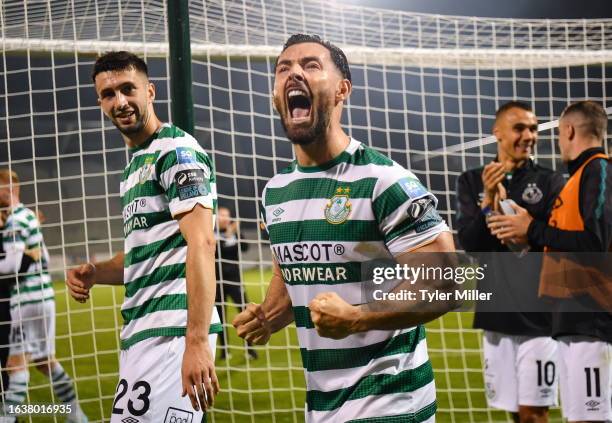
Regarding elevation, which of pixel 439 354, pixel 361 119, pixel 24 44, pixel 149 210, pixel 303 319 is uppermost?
pixel 361 119

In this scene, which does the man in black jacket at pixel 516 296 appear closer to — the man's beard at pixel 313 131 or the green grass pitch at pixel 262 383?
the green grass pitch at pixel 262 383

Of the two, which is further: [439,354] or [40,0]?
[439,354]

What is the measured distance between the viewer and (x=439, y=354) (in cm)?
948

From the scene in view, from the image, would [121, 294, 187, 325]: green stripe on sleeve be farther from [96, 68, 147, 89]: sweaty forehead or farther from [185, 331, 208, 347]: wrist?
[96, 68, 147, 89]: sweaty forehead

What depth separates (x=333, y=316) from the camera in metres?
2.07

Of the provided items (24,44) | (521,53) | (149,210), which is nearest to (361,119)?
(521,53)

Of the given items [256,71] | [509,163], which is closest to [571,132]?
[509,163]

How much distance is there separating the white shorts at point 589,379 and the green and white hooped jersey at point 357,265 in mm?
1516

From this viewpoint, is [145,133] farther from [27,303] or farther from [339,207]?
[27,303]

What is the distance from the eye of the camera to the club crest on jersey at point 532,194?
4.46 meters

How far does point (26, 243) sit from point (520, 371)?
356cm

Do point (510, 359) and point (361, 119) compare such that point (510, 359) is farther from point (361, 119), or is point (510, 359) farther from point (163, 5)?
point (361, 119)

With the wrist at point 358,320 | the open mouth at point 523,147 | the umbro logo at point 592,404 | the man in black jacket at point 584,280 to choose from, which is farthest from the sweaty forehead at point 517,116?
the wrist at point 358,320

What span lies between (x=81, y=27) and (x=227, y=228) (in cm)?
373
